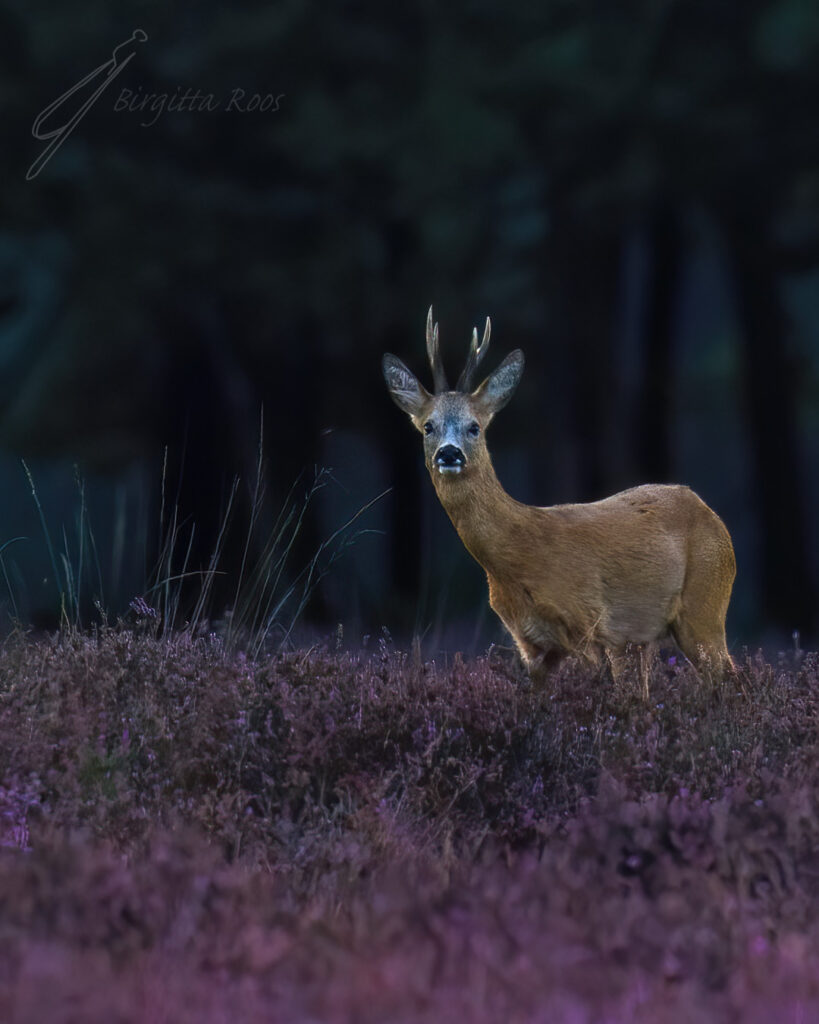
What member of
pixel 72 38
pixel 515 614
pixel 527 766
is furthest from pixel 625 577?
pixel 72 38

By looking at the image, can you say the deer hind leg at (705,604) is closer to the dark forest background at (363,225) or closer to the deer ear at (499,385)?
the deer ear at (499,385)

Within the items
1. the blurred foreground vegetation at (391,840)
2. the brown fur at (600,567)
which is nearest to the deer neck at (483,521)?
the brown fur at (600,567)

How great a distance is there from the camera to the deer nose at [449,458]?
678 cm

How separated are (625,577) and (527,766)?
260 cm

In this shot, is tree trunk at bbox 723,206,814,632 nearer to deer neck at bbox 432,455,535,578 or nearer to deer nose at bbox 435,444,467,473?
deer neck at bbox 432,455,535,578

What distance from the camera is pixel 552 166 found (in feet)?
36.6

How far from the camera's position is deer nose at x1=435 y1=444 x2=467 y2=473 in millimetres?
6784

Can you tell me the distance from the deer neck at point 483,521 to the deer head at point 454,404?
55mm

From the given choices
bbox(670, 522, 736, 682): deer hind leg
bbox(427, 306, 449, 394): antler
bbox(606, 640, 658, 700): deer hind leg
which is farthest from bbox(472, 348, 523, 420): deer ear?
bbox(670, 522, 736, 682): deer hind leg

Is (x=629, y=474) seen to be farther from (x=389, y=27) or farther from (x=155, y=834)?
(x=155, y=834)

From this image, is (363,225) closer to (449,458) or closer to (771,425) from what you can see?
(771,425)
